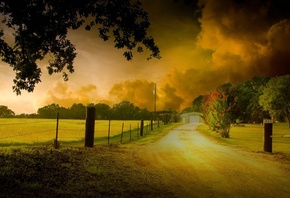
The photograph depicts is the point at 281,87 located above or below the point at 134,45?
above

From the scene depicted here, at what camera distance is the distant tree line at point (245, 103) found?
1294 inches

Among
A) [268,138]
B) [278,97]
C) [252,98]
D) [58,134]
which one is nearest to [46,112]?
[252,98]

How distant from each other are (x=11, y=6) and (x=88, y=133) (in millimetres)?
9798

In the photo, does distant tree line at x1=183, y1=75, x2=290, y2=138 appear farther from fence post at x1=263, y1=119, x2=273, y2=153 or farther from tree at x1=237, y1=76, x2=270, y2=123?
fence post at x1=263, y1=119, x2=273, y2=153

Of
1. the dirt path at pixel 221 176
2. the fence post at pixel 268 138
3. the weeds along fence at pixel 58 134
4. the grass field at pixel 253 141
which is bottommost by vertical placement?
the weeds along fence at pixel 58 134

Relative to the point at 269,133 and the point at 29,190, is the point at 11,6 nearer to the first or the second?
the point at 29,190

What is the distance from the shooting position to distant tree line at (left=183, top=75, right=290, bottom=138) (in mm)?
32875

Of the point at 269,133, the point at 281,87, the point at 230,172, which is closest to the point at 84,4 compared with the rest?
the point at 230,172

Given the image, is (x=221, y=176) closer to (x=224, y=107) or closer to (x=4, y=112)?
(x=224, y=107)

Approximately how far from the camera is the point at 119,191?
8203 mm

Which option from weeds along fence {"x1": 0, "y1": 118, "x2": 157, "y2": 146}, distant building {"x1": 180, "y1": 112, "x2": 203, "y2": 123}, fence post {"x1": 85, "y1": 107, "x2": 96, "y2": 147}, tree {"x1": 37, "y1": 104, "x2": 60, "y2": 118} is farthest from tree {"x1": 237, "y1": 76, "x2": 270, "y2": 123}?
fence post {"x1": 85, "y1": 107, "x2": 96, "y2": 147}

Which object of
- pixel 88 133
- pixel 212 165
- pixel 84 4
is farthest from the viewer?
pixel 88 133

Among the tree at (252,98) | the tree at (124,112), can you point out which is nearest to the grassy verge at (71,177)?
the tree at (252,98)

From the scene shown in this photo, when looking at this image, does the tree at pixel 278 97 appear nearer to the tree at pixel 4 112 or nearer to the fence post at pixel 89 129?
the fence post at pixel 89 129
